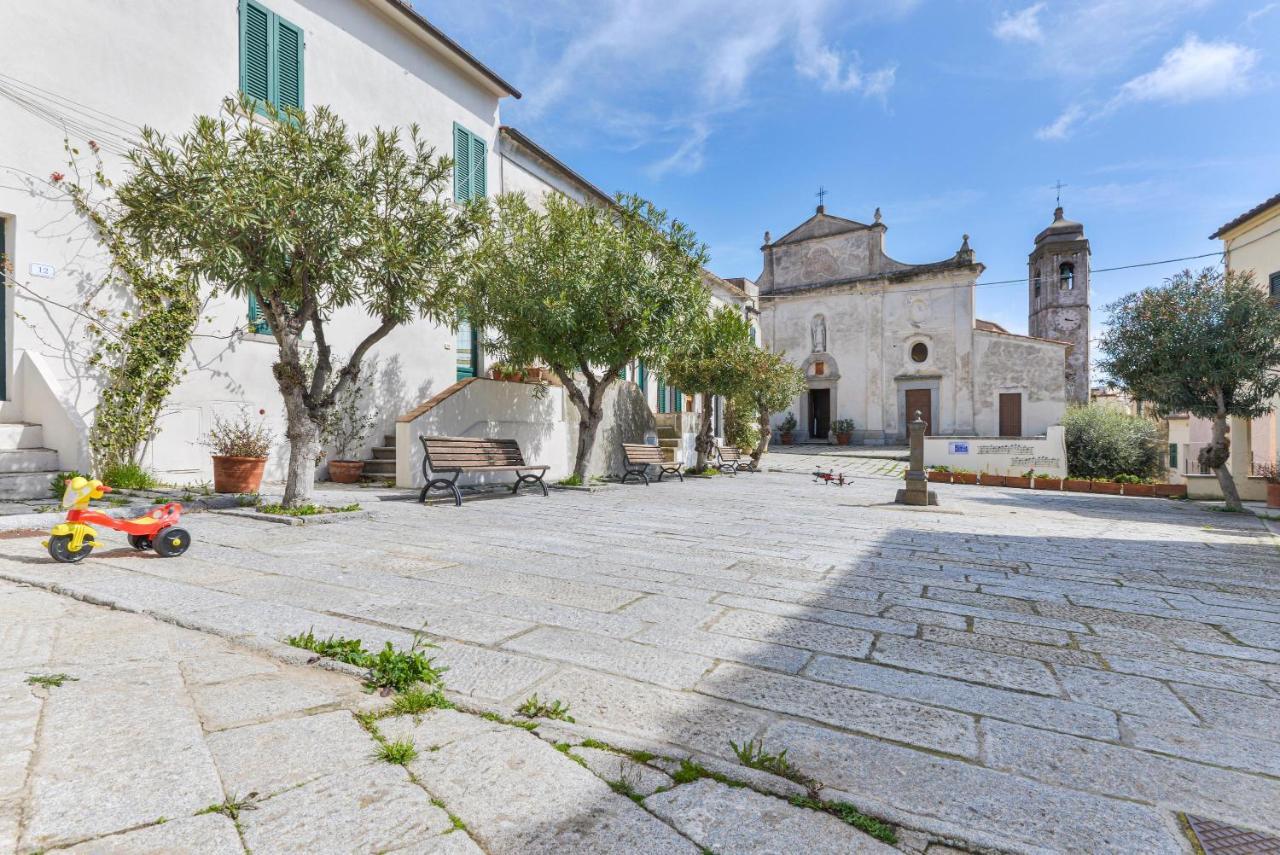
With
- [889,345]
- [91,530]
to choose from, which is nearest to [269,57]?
[91,530]

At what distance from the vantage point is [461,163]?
38.5ft

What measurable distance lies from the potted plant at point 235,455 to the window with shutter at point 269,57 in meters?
4.31

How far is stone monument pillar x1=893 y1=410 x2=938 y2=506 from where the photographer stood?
964cm

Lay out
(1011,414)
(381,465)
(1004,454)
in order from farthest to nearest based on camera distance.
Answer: (1011,414) < (1004,454) < (381,465)

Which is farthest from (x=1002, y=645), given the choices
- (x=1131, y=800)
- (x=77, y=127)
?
(x=77, y=127)

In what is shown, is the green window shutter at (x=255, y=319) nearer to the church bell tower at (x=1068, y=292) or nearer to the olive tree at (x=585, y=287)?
the olive tree at (x=585, y=287)

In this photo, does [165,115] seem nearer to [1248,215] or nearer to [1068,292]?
[1248,215]

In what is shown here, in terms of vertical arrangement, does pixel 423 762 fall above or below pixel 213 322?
below

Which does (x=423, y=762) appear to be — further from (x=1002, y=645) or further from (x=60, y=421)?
(x=60, y=421)

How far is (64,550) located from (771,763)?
459cm

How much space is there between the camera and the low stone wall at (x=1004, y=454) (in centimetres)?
1609

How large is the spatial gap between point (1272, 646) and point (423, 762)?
13.3ft

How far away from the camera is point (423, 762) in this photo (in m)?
1.84

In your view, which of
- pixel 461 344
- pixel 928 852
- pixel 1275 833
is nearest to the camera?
pixel 928 852
